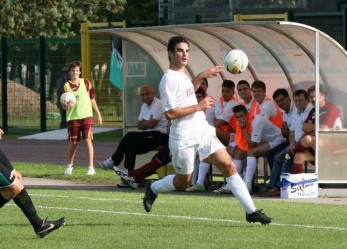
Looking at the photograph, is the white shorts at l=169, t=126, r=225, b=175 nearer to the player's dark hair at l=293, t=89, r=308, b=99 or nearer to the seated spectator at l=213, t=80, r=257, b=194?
the player's dark hair at l=293, t=89, r=308, b=99

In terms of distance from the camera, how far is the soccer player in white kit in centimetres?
1345

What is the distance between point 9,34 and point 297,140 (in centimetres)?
3174

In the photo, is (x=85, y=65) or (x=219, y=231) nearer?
(x=219, y=231)

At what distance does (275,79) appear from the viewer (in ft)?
67.4

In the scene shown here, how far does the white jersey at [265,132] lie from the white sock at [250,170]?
0.98 feet

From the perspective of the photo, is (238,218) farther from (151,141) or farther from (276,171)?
(151,141)

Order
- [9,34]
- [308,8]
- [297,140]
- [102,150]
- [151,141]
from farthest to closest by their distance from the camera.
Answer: [9,34]
[308,8]
[102,150]
[151,141]
[297,140]

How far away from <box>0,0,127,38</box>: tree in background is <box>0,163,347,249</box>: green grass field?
31160 millimetres

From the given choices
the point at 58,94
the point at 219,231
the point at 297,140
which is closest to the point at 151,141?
the point at 297,140

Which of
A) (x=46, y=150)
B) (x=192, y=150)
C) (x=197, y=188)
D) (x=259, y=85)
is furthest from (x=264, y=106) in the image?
(x=46, y=150)

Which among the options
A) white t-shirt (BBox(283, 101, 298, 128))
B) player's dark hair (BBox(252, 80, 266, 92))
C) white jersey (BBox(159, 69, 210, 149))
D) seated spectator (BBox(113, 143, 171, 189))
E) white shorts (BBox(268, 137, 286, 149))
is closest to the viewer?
white jersey (BBox(159, 69, 210, 149))

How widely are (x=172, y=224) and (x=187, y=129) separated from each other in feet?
3.43

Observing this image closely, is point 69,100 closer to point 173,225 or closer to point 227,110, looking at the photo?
point 227,110

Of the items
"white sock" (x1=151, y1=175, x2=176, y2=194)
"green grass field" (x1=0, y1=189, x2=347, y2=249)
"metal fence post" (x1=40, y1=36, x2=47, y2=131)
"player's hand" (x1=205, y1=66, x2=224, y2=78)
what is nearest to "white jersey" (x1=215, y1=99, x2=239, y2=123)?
"green grass field" (x1=0, y1=189, x2=347, y2=249)
